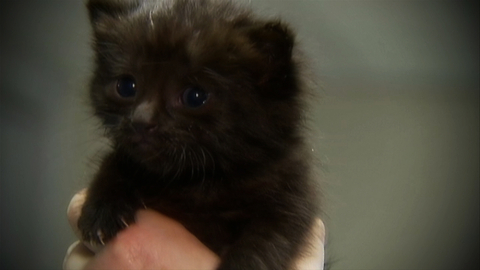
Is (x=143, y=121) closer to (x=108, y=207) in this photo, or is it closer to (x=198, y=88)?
(x=198, y=88)

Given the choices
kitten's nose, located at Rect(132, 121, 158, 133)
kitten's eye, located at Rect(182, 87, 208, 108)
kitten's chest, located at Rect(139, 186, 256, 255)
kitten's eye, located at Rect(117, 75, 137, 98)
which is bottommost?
kitten's chest, located at Rect(139, 186, 256, 255)

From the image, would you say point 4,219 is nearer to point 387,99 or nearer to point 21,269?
point 21,269

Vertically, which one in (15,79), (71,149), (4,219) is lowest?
(4,219)

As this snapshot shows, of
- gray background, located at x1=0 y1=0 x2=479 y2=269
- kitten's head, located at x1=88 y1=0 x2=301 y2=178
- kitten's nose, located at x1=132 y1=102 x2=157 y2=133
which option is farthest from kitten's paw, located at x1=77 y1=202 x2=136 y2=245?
gray background, located at x1=0 y1=0 x2=479 y2=269

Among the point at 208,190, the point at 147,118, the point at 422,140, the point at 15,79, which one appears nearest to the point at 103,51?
the point at 147,118

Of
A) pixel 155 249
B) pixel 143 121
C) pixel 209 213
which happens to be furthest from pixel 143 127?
pixel 155 249

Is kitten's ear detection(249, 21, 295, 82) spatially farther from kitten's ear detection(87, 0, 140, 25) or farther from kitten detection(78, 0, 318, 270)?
kitten's ear detection(87, 0, 140, 25)
